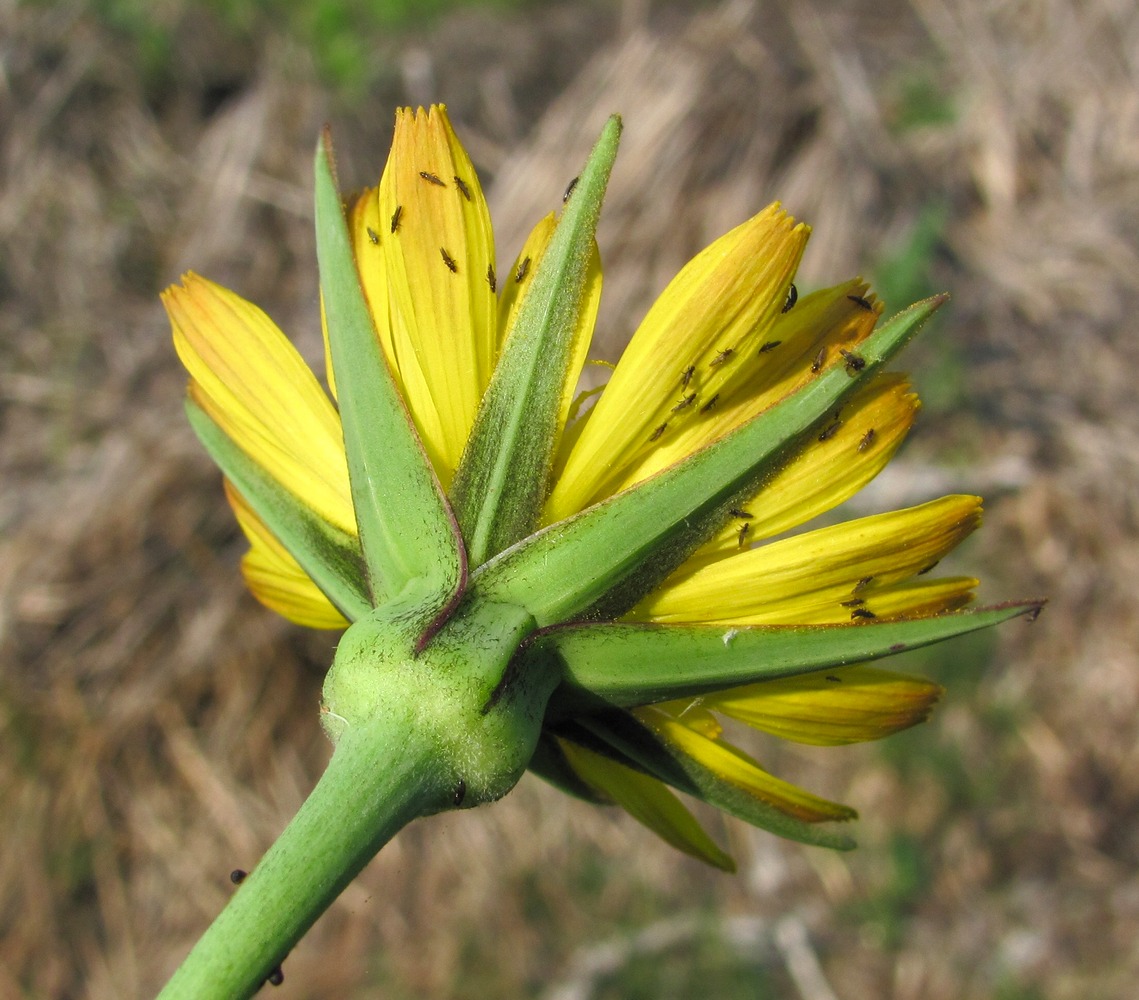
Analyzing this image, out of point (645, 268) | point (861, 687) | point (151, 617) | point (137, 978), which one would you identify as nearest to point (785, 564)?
point (861, 687)

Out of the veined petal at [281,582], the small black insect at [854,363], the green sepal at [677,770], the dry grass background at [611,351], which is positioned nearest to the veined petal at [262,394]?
the veined petal at [281,582]

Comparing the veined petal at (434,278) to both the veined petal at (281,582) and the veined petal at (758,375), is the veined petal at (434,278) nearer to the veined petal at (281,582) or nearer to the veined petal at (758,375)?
the veined petal at (758,375)

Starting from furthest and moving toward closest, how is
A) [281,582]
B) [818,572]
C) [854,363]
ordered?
[281,582] → [818,572] → [854,363]

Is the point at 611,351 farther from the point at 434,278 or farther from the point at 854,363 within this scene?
the point at 854,363

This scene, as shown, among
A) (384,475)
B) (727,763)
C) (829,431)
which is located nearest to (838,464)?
(829,431)

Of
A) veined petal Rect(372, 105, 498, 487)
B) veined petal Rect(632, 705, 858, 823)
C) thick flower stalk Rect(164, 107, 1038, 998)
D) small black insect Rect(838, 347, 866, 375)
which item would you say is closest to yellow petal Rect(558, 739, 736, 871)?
thick flower stalk Rect(164, 107, 1038, 998)

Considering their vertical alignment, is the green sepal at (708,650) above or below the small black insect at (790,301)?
below
